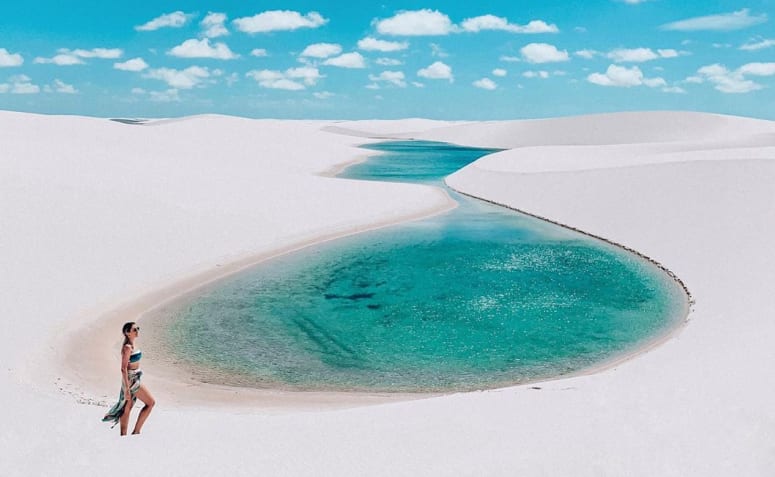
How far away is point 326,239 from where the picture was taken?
1220 inches

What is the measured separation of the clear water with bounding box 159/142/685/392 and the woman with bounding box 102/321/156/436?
5.26m

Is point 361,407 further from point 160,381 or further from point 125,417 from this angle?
point 160,381

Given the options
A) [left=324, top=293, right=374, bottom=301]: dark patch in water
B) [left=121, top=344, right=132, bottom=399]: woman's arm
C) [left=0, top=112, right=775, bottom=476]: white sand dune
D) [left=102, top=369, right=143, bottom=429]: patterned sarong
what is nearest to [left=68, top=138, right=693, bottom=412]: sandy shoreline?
[left=0, top=112, right=775, bottom=476]: white sand dune

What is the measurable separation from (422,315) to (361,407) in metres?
8.35

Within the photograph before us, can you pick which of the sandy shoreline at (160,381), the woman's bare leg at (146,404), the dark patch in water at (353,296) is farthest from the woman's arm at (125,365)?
the dark patch in water at (353,296)

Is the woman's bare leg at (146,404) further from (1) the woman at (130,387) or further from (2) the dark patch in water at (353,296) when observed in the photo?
(2) the dark patch in water at (353,296)

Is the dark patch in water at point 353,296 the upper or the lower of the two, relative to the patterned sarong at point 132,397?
lower

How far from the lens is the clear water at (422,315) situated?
1509cm

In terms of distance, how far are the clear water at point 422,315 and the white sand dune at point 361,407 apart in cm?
160

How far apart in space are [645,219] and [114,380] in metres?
26.5

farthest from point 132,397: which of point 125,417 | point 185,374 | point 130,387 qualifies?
point 185,374

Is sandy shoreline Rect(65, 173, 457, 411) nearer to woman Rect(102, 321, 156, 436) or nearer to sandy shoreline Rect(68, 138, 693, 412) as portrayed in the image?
sandy shoreline Rect(68, 138, 693, 412)

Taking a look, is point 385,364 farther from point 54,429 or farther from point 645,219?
point 645,219

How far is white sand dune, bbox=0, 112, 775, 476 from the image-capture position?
27.3 feet
